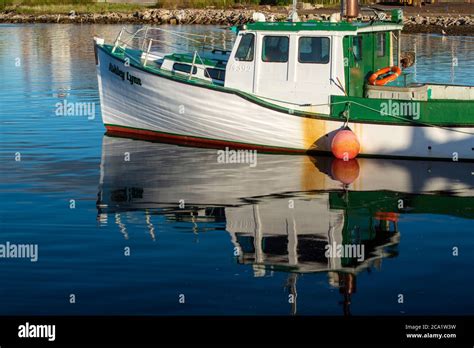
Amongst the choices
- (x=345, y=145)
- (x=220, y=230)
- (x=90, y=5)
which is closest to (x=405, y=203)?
(x=345, y=145)

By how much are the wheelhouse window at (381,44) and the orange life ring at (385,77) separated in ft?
2.40

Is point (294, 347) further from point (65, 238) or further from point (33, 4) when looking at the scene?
point (33, 4)

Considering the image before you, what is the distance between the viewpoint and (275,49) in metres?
22.9

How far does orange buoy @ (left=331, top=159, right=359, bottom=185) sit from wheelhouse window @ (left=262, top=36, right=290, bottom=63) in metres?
2.80

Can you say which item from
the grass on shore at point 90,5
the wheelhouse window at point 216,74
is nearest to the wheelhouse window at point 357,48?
the wheelhouse window at point 216,74

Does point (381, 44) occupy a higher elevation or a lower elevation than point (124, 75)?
higher

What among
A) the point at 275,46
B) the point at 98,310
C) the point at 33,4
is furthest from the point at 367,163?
the point at 33,4

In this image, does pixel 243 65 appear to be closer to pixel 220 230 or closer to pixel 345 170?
pixel 345 170

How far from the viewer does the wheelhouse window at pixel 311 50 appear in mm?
22703

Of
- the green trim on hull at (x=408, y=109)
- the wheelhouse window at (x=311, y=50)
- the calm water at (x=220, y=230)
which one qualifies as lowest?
the calm water at (x=220, y=230)

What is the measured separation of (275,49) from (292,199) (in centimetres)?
519

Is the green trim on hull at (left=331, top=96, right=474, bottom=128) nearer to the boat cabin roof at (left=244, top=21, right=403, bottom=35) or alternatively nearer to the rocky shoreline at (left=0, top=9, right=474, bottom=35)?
the boat cabin roof at (left=244, top=21, right=403, bottom=35)

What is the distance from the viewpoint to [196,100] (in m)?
23.3

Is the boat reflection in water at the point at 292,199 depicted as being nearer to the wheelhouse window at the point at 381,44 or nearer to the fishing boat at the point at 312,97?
the fishing boat at the point at 312,97
